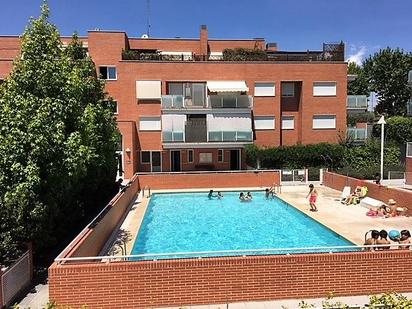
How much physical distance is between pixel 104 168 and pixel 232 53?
24053 millimetres

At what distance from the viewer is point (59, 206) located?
43.8 ft

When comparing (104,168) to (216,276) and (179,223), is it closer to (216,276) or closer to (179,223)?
(179,223)

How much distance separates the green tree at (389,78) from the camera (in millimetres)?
69062

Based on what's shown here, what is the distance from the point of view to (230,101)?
37.3 m

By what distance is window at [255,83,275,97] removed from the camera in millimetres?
38984

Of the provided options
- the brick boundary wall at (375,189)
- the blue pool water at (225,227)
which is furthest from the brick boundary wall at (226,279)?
the brick boundary wall at (375,189)

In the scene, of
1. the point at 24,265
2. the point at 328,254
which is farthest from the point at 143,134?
the point at 328,254

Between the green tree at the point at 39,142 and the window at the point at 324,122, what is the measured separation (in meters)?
29.7

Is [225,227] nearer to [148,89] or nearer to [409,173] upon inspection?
[409,173]

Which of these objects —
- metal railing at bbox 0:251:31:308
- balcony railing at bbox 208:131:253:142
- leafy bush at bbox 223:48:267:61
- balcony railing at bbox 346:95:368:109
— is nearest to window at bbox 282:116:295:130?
balcony railing at bbox 208:131:253:142

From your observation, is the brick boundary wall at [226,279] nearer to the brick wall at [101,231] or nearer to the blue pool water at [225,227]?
the blue pool water at [225,227]

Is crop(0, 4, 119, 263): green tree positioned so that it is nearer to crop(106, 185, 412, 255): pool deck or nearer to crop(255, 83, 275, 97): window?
crop(106, 185, 412, 255): pool deck

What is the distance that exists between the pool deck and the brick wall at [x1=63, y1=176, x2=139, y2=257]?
0.60m

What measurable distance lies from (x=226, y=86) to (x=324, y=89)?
1118cm
